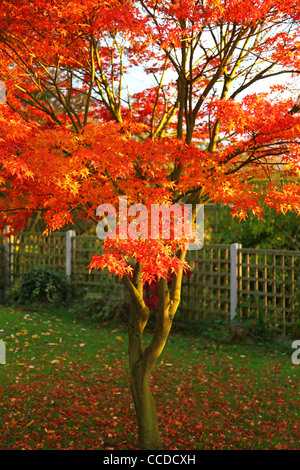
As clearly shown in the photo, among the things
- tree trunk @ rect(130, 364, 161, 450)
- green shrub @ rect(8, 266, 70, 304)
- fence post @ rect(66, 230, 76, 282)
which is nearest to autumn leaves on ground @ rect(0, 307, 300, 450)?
tree trunk @ rect(130, 364, 161, 450)

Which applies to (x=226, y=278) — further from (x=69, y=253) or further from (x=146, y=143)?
(x=146, y=143)

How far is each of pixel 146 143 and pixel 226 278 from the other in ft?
16.0

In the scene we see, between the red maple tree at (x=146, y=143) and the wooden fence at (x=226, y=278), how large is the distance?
3.37 meters

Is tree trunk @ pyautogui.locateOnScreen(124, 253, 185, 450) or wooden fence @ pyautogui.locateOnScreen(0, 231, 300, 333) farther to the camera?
wooden fence @ pyautogui.locateOnScreen(0, 231, 300, 333)

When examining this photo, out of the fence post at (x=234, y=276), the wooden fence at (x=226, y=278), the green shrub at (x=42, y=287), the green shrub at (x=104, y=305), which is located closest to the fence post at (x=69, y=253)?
the wooden fence at (x=226, y=278)

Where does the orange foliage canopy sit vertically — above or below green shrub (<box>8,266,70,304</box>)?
above

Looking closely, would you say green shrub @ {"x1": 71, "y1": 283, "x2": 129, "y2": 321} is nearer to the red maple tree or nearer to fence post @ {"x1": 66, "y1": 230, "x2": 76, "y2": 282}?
fence post @ {"x1": 66, "y1": 230, "x2": 76, "y2": 282}

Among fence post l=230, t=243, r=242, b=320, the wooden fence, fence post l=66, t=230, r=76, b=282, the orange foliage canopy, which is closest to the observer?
the orange foliage canopy

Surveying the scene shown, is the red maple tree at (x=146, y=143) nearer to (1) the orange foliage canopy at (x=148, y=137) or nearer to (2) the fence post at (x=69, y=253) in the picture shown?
(1) the orange foliage canopy at (x=148, y=137)

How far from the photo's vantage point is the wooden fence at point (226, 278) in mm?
7501

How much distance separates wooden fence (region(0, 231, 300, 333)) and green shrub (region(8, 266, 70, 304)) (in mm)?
286

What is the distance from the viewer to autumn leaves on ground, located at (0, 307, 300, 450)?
4.36 meters

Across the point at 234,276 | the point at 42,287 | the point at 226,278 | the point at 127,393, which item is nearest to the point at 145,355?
the point at 127,393
